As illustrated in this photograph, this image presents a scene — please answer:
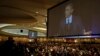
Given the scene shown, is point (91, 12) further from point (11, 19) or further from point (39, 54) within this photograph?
point (11, 19)

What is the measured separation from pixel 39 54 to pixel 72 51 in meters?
2.35

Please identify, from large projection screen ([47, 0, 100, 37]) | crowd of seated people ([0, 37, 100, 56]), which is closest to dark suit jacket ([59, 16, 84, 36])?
large projection screen ([47, 0, 100, 37])

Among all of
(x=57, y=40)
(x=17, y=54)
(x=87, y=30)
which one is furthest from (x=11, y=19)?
(x=87, y=30)

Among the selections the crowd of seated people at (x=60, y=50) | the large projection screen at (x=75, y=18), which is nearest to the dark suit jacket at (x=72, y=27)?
the large projection screen at (x=75, y=18)

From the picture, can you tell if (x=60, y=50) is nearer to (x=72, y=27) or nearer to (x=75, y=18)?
(x=72, y=27)

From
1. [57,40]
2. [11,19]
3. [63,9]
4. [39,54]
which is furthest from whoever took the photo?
[11,19]

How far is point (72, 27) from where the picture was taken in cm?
509

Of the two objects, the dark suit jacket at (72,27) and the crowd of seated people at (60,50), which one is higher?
the dark suit jacket at (72,27)

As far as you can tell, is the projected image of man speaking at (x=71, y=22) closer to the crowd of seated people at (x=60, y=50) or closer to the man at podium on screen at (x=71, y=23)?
the man at podium on screen at (x=71, y=23)

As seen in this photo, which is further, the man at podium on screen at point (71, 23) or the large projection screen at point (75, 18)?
the man at podium on screen at point (71, 23)

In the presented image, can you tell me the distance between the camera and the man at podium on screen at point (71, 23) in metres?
4.77

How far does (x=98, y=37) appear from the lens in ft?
13.4

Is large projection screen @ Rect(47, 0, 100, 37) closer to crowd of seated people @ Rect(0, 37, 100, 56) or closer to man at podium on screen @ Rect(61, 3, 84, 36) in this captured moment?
man at podium on screen @ Rect(61, 3, 84, 36)

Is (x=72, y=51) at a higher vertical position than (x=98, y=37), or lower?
lower
